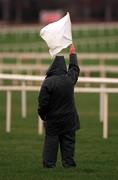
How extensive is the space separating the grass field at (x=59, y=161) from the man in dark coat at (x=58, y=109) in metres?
0.28

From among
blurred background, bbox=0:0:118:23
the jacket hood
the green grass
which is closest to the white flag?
the jacket hood

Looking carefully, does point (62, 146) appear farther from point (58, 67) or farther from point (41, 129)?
point (41, 129)

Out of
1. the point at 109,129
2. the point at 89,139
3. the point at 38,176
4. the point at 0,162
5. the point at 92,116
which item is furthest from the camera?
the point at 92,116

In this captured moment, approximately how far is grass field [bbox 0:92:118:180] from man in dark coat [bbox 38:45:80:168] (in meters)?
0.28

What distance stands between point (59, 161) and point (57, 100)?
A: 56.1 inches

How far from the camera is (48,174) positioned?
11578 mm

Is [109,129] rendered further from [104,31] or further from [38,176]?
[104,31]

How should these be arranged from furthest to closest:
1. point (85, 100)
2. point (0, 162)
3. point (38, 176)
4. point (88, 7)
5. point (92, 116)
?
point (88, 7) → point (85, 100) → point (92, 116) → point (0, 162) → point (38, 176)

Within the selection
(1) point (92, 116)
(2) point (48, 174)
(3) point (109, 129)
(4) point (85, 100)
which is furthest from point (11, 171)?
(4) point (85, 100)

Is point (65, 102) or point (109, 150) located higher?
point (65, 102)

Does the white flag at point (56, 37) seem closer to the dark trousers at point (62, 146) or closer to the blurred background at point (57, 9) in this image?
the dark trousers at point (62, 146)

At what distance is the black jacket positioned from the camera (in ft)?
38.4

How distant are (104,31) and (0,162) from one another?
43.2 m

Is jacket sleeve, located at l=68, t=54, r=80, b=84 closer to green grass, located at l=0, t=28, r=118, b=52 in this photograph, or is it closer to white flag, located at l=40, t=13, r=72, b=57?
white flag, located at l=40, t=13, r=72, b=57
